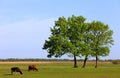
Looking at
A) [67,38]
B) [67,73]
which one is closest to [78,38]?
[67,38]

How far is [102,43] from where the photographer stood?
105188mm

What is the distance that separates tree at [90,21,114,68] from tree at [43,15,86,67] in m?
4.22

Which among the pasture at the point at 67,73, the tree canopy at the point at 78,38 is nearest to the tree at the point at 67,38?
the tree canopy at the point at 78,38

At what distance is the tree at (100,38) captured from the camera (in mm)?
104438

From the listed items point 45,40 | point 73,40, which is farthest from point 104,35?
point 45,40

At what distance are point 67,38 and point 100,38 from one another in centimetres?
992

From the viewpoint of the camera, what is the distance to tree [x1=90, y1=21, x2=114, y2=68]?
343 ft

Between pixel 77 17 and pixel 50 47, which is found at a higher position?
pixel 77 17

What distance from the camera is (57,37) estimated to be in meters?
98.4

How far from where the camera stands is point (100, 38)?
344 ft

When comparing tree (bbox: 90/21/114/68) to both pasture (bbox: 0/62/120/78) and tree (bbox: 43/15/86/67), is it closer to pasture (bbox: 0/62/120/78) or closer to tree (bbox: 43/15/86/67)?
tree (bbox: 43/15/86/67)

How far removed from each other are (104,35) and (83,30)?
20.6 ft

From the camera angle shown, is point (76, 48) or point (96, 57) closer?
point (76, 48)

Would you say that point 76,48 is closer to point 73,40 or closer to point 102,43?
point 73,40
